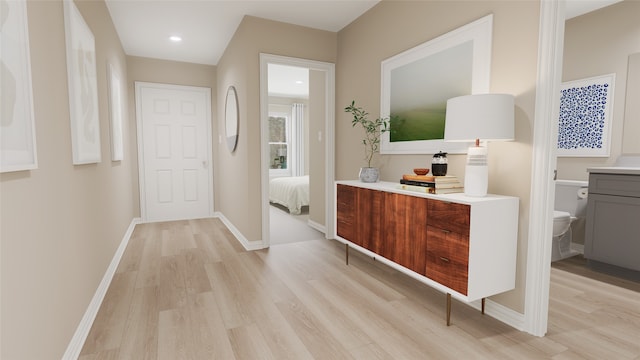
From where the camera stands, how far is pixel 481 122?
5.91 feet

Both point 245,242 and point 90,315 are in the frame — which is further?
point 245,242

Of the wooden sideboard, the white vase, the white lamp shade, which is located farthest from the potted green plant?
the white lamp shade

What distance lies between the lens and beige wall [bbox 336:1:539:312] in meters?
1.88

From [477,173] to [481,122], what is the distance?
1.03ft

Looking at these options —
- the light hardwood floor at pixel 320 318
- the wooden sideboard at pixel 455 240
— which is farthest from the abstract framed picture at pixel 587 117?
the wooden sideboard at pixel 455 240

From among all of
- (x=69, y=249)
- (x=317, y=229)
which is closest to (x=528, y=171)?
(x=69, y=249)

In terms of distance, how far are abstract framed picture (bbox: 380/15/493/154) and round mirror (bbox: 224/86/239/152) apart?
1.90m

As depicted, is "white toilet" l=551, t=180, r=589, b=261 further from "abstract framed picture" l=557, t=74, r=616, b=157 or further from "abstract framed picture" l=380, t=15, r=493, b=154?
"abstract framed picture" l=380, t=15, r=493, b=154

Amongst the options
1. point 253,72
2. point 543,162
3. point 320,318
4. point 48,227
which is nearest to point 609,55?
point 543,162

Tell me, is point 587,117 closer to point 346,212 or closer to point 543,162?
point 543,162

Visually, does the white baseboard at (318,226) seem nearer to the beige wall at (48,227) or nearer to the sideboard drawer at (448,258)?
the sideboard drawer at (448,258)

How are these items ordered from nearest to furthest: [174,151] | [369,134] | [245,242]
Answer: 1. [369,134]
2. [245,242]
3. [174,151]

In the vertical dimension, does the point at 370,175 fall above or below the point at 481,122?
below

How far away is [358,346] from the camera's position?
1.78 metres
